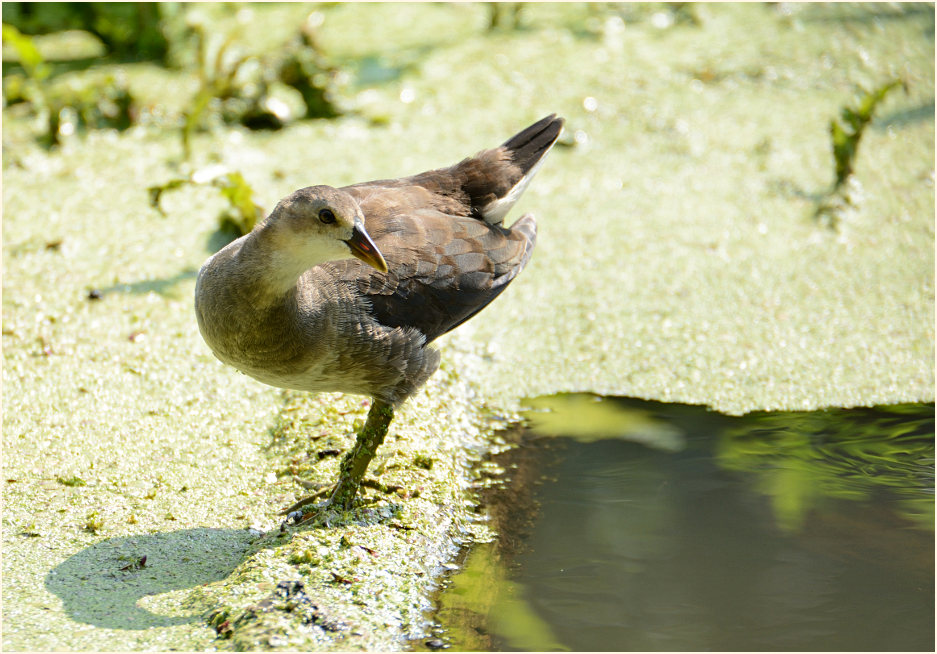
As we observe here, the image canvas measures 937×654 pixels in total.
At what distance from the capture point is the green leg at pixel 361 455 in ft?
9.00

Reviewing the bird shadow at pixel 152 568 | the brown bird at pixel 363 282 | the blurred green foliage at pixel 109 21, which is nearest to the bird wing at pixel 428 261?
the brown bird at pixel 363 282

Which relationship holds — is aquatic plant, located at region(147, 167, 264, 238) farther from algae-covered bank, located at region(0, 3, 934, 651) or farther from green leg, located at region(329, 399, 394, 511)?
green leg, located at region(329, 399, 394, 511)

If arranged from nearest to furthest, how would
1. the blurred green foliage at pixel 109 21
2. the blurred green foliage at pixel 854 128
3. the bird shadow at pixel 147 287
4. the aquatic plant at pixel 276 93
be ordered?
the bird shadow at pixel 147 287 < the blurred green foliage at pixel 854 128 < the aquatic plant at pixel 276 93 < the blurred green foliage at pixel 109 21

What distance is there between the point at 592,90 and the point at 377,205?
260 centimetres

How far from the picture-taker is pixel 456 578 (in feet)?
8.39

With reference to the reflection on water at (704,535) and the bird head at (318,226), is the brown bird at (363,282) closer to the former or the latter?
the bird head at (318,226)

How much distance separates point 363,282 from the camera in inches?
107

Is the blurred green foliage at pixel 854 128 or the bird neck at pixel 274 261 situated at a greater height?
the blurred green foliage at pixel 854 128

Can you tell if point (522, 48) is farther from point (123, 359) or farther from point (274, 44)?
point (123, 359)

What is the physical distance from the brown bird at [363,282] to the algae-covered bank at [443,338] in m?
0.37

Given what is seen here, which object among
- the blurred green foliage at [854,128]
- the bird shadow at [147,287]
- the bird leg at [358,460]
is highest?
the blurred green foliage at [854,128]

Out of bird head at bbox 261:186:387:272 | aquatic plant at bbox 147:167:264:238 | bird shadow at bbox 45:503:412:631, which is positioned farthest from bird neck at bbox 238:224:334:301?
aquatic plant at bbox 147:167:264:238

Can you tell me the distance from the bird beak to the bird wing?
0.21m

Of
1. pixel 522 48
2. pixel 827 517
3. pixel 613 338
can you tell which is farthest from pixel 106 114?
pixel 827 517
